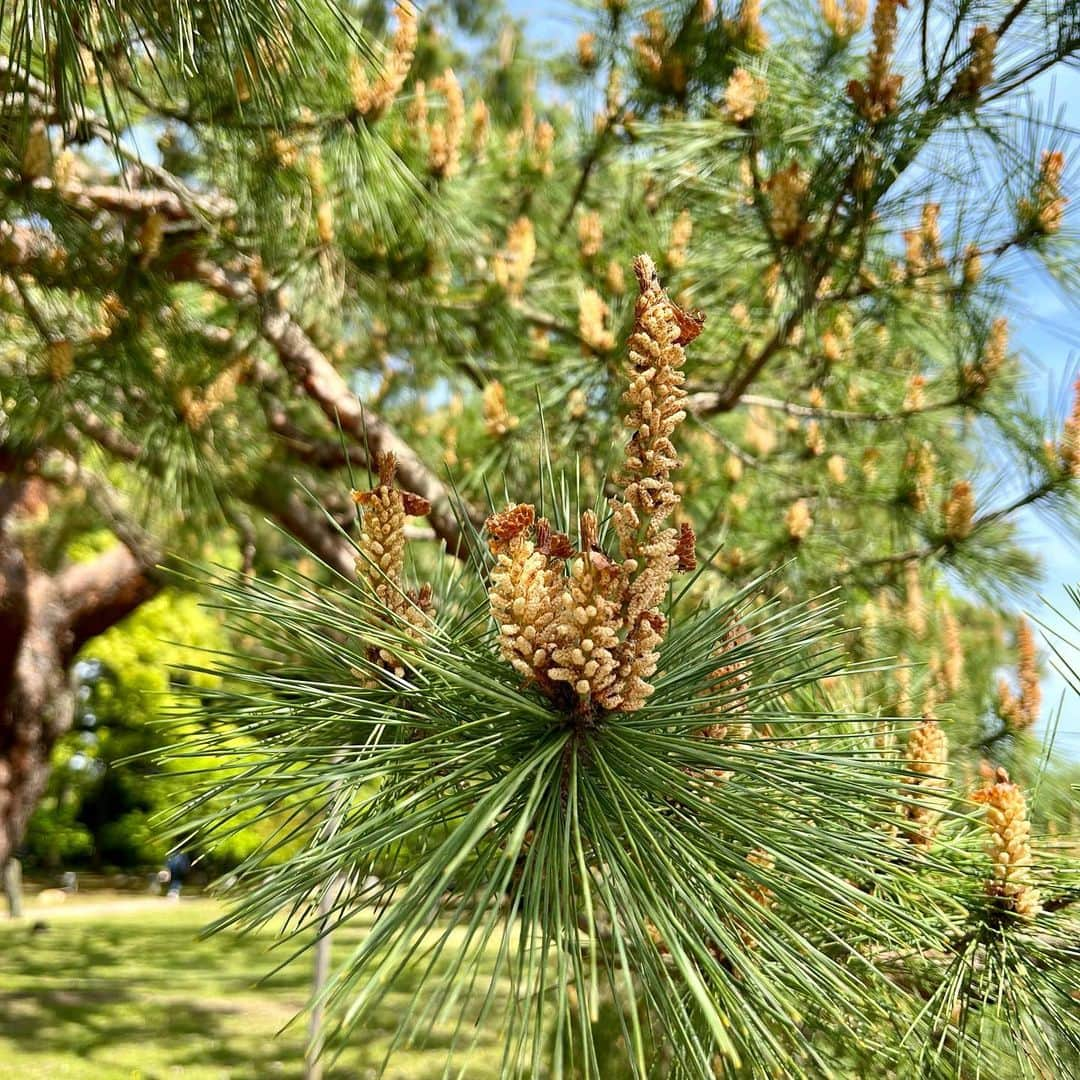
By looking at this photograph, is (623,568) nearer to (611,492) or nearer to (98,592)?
(611,492)

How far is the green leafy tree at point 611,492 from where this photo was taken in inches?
22.4

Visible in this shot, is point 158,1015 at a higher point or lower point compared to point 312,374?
lower

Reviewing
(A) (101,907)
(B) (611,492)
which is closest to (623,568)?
(B) (611,492)

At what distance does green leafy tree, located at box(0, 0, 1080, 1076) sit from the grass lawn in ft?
5.32

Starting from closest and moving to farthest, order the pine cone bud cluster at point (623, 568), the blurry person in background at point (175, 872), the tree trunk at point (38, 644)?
1. the pine cone bud cluster at point (623, 568)
2. the tree trunk at point (38, 644)
3. the blurry person in background at point (175, 872)

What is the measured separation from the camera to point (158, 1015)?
4.88 m

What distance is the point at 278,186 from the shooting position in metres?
1.84

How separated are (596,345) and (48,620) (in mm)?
3654

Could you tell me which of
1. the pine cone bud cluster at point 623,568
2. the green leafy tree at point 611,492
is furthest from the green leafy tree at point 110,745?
the pine cone bud cluster at point 623,568

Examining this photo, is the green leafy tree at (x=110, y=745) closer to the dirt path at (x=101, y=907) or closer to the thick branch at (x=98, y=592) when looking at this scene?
the dirt path at (x=101, y=907)

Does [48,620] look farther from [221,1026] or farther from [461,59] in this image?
[461,59]

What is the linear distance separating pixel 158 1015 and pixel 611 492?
15.6 ft

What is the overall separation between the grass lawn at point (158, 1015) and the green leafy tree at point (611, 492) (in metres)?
1.62

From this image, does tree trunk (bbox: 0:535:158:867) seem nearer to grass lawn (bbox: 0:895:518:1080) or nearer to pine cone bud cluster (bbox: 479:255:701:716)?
grass lawn (bbox: 0:895:518:1080)
